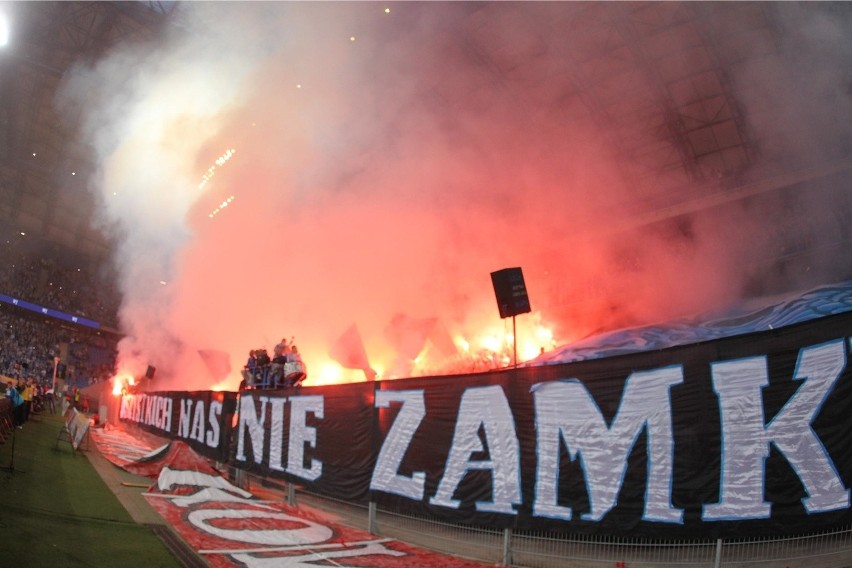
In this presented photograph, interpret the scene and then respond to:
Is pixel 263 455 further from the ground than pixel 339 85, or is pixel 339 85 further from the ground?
pixel 339 85

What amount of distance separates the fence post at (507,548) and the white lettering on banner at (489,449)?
0.50 feet

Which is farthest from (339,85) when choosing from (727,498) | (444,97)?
(727,498)

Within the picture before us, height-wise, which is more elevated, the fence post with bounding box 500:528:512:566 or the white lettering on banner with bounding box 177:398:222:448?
the white lettering on banner with bounding box 177:398:222:448

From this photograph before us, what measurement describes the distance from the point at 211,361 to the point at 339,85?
7994 mm

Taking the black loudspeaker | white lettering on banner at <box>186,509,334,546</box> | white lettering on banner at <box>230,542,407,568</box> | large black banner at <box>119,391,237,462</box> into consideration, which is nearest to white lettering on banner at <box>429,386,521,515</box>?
white lettering on banner at <box>230,542,407,568</box>

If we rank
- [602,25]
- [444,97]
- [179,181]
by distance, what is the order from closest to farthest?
[602,25], [444,97], [179,181]

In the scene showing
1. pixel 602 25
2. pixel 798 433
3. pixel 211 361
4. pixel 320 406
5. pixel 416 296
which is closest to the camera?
pixel 798 433

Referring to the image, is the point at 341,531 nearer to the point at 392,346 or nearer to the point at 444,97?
the point at 392,346

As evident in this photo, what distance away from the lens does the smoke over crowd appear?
1134cm

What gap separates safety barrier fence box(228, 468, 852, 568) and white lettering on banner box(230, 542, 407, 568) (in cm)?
35

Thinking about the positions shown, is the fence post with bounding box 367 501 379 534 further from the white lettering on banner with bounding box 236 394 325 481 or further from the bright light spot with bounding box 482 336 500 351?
the bright light spot with bounding box 482 336 500 351

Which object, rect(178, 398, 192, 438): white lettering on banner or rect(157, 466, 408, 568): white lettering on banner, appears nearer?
rect(157, 466, 408, 568): white lettering on banner

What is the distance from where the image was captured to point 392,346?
40.6 ft

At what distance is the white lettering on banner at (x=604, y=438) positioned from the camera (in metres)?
3.37
